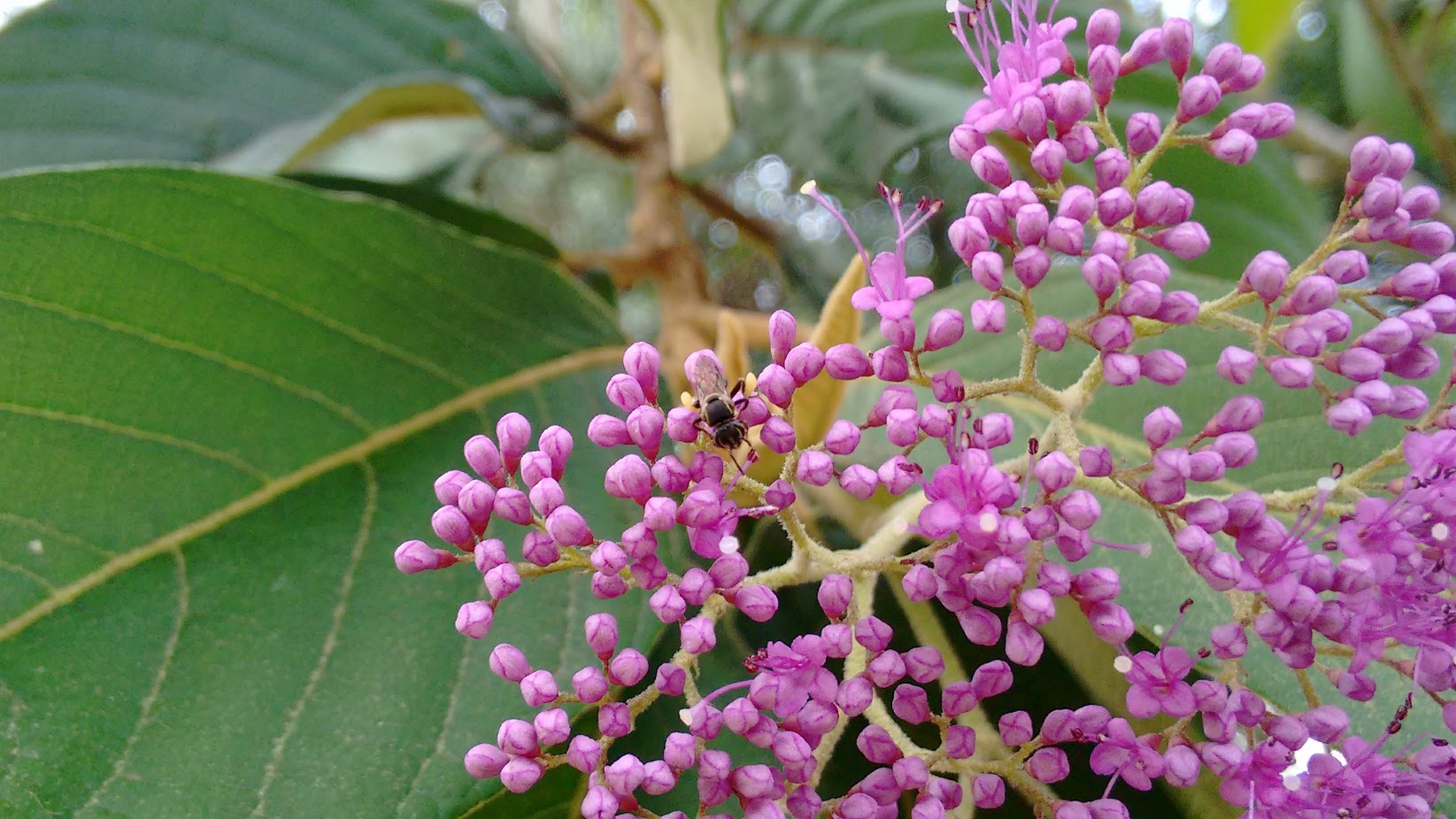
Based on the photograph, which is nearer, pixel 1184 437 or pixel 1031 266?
pixel 1031 266

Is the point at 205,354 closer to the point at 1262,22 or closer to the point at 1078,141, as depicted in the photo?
the point at 1078,141

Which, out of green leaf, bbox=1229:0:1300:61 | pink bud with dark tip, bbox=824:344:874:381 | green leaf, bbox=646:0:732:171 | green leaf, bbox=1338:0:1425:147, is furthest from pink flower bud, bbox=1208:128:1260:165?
green leaf, bbox=1338:0:1425:147

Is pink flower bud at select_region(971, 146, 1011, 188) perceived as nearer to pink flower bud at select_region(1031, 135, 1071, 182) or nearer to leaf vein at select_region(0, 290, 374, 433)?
pink flower bud at select_region(1031, 135, 1071, 182)

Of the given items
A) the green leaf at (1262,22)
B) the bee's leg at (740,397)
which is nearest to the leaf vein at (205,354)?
the bee's leg at (740,397)

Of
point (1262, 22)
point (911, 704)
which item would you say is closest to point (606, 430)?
point (911, 704)

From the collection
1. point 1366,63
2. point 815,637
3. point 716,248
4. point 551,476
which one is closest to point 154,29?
point 551,476

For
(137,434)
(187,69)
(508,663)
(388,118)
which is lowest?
(508,663)

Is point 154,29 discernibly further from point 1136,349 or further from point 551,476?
point 1136,349

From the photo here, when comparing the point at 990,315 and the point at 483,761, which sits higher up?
the point at 990,315
